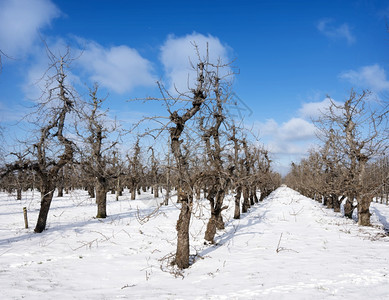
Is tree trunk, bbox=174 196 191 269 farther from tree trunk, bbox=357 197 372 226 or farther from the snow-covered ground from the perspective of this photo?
tree trunk, bbox=357 197 372 226

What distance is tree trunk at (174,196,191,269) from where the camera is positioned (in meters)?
6.62

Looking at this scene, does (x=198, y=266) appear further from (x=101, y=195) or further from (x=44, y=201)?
(x=101, y=195)

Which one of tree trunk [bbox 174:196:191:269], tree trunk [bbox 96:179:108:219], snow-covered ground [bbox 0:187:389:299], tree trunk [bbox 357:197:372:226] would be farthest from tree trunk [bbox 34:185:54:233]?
tree trunk [bbox 357:197:372:226]

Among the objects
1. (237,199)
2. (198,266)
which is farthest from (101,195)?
(198,266)

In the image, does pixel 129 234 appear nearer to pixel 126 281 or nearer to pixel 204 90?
pixel 126 281

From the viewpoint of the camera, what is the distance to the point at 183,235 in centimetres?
667

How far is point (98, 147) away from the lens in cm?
1546

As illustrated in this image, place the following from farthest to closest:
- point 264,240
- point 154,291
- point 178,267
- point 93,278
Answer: point 264,240
point 178,267
point 93,278
point 154,291

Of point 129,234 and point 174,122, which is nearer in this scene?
point 174,122

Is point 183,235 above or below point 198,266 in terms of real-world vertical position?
above

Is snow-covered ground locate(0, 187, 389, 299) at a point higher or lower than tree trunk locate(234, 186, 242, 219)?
lower

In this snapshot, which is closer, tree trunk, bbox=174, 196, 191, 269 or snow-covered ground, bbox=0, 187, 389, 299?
snow-covered ground, bbox=0, 187, 389, 299

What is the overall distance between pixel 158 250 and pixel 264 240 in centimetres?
434

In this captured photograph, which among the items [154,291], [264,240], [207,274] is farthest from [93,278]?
[264,240]
